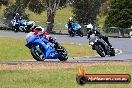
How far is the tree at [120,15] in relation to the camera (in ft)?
173

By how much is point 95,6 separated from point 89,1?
4.96 feet

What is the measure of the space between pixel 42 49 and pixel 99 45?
5.07m

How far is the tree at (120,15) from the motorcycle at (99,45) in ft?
95.4

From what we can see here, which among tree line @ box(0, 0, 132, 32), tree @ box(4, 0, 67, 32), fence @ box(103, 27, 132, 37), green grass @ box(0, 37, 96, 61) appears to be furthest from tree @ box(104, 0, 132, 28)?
green grass @ box(0, 37, 96, 61)

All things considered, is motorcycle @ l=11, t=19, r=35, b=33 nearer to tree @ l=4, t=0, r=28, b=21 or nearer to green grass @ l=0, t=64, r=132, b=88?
tree @ l=4, t=0, r=28, b=21

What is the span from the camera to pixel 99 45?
78.3 feet

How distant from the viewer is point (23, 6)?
58.5m

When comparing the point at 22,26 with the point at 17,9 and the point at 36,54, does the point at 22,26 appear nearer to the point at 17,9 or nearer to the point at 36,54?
the point at 17,9

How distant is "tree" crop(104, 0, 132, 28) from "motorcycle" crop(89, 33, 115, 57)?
1145 inches

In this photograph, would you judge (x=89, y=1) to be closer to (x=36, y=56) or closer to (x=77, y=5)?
(x=77, y=5)

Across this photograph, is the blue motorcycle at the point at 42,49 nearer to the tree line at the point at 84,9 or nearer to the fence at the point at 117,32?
the fence at the point at 117,32

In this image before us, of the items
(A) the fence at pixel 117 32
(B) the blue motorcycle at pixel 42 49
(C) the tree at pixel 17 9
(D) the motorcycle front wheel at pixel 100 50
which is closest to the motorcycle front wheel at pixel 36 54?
(B) the blue motorcycle at pixel 42 49

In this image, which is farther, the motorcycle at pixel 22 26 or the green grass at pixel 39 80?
the motorcycle at pixel 22 26

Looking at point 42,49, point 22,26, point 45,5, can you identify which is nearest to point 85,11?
point 45,5
